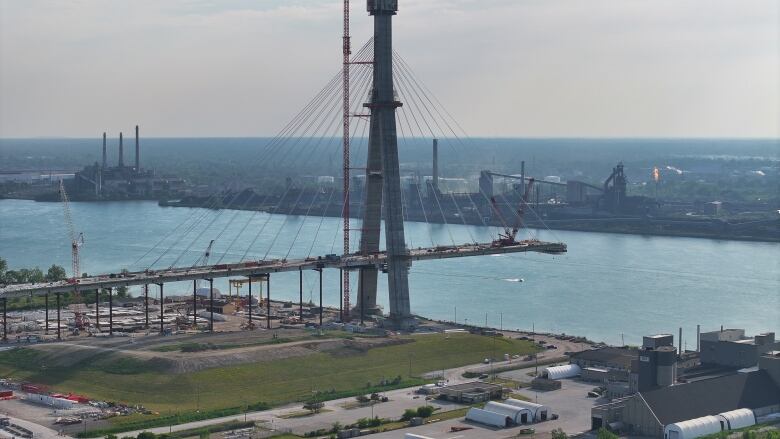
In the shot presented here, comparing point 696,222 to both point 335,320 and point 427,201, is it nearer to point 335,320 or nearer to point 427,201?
point 427,201

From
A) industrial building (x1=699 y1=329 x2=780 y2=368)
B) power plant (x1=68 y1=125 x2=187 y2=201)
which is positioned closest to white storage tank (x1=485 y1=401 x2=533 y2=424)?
industrial building (x1=699 y1=329 x2=780 y2=368)

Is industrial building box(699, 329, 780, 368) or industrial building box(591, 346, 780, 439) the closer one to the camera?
industrial building box(591, 346, 780, 439)

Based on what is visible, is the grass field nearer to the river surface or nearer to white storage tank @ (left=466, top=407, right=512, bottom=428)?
white storage tank @ (left=466, top=407, right=512, bottom=428)

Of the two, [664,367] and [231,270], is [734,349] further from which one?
[231,270]

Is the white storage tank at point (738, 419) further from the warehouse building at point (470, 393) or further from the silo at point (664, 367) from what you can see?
the warehouse building at point (470, 393)

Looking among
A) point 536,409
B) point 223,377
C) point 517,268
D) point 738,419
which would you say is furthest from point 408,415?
point 517,268
